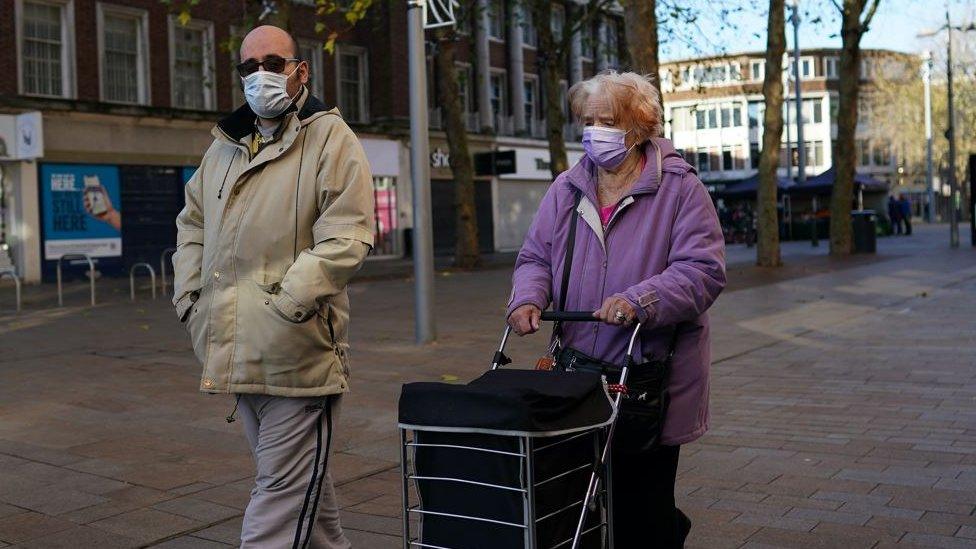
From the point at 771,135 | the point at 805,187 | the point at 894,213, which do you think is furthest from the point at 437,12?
the point at 894,213

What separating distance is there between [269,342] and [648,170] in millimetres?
1297

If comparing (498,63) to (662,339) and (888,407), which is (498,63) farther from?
(662,339)

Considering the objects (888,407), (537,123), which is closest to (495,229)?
(537,123)

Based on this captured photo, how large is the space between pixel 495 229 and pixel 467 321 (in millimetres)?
29204

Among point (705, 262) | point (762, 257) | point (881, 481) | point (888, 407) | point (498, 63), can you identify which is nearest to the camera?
point (705, 262)

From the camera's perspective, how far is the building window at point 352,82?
36.1 metres

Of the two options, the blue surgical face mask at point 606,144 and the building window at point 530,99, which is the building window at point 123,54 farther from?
the blue surgical face mask at point 606,144

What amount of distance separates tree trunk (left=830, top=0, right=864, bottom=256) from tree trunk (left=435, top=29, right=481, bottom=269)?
9.39m

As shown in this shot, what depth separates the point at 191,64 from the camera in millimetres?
30359

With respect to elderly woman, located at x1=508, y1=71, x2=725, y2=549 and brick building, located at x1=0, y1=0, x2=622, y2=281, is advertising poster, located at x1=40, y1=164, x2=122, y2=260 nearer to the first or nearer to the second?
brick building, located at x1=0, y1=0, x2=622, y2=281

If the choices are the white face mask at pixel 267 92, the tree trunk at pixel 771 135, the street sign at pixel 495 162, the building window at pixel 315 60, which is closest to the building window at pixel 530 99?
the street sign at pixel 495 162

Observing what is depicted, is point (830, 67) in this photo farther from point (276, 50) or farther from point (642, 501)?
point (642, 501)

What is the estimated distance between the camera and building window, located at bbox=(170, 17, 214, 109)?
29.9 m

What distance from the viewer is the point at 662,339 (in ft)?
11.1
